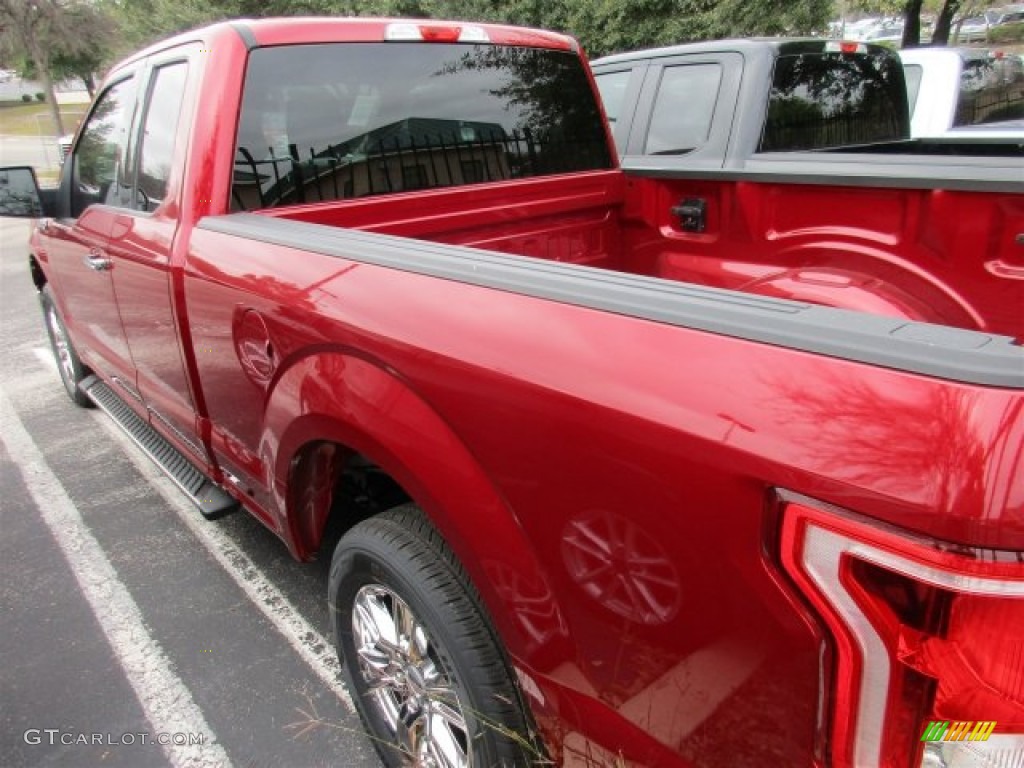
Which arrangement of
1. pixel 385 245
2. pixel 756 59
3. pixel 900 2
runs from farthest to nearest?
pixel 900 2 → pixel 756 59 → pixel 385 245

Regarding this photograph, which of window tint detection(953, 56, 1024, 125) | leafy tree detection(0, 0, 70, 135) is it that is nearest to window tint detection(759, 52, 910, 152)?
window tint detection(953, 56, 1024, 125)

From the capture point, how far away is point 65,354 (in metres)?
5.09

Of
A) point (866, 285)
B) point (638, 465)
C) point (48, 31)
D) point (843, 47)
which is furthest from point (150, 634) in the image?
point (48, 31)

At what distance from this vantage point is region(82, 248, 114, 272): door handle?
3.06 meters

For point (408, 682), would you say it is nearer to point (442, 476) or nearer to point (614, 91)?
point (442, 476)

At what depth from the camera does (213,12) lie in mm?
19828

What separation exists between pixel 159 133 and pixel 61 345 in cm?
287

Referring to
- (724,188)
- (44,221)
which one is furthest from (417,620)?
(44,221)

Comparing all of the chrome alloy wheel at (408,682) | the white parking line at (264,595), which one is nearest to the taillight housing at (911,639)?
the chrome alloy wheel at (408,682)

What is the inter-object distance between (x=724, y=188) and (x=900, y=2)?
1460 centimetres

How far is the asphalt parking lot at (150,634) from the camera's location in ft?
7.92

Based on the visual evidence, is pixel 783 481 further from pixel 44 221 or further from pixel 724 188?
pixel 44 221

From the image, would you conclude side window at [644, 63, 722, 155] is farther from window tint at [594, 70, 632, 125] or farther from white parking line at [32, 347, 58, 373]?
white parking line at [32, 347, 58, 373]

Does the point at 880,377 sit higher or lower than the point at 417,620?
higher
